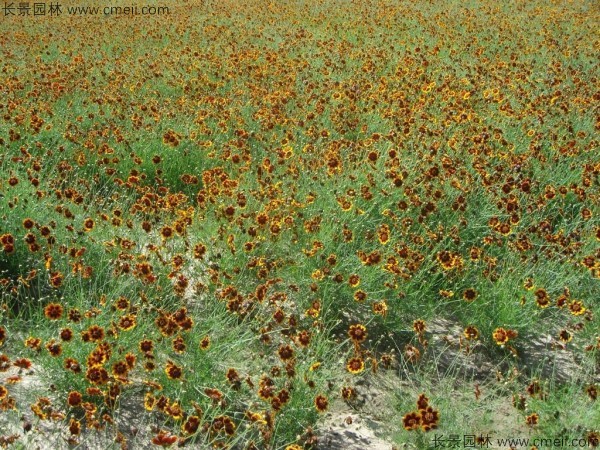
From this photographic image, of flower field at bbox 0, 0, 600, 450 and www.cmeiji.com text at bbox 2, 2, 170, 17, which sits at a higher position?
www.cmeiji.com text at bbox 2, 2, 170, 17

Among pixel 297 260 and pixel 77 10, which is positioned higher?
pixel 77 10

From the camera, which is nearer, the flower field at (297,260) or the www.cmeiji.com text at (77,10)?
the flower field at (297,260)

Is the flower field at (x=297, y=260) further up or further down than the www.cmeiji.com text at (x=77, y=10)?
further down

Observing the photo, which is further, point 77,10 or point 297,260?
point 77,10

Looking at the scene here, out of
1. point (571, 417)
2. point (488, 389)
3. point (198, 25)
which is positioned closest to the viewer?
point (571, 417)

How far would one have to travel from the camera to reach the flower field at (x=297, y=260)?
263 cm

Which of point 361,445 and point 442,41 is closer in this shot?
point 361,445

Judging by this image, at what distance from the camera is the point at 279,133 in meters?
5.77

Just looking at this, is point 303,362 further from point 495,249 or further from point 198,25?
point 198,25

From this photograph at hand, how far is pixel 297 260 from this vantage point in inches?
144

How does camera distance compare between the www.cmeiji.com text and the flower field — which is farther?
the www.cmeiji.com text

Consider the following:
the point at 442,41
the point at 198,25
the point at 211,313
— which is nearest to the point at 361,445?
the point at 211,313

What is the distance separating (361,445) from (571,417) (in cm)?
98

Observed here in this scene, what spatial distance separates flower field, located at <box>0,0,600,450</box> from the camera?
2.63 meters
